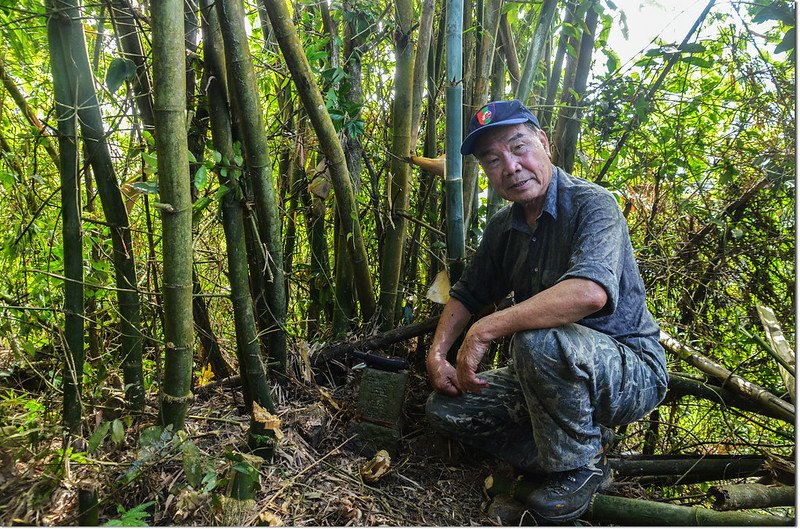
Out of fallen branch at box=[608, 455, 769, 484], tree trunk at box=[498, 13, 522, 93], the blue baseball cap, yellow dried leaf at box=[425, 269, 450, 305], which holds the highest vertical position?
tree trunk at box=[498, 13, 522, 93]

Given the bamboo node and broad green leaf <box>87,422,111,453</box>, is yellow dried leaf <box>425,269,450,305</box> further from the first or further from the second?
broad green leaf <box>87,422,111,453</box>

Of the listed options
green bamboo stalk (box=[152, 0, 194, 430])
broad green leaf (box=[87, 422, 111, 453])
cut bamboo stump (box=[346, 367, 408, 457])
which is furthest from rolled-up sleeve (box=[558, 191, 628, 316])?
broad green leaf (box=[87, 422, 111, 453])

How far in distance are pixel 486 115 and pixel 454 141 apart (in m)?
0.29

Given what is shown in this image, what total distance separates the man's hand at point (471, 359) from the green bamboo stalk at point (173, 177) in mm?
1056

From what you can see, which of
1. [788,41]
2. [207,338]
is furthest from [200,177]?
[788,41]

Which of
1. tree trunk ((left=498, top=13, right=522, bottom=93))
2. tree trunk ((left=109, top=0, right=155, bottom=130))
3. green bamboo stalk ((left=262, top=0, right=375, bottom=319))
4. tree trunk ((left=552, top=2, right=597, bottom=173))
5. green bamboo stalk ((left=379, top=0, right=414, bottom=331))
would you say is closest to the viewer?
tree trunk ((left=109, top=0, right=155, bottom=130))

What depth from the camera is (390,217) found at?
2977 millimetres

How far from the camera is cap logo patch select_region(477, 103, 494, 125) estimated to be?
2381 millimetres

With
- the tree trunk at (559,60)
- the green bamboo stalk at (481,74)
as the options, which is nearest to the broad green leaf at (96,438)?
the green bamboo stalk at (481,74)

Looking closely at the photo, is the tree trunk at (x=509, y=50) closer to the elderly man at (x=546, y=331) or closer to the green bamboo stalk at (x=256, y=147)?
the elderly man at (x=546, y=331)

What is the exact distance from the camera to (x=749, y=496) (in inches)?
84.1

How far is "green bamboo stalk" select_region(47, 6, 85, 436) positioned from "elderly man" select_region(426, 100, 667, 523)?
1.45m

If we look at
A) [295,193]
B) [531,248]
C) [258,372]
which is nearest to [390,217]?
[295,193]

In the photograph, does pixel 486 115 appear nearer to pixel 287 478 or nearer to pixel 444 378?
pixel 444 378
